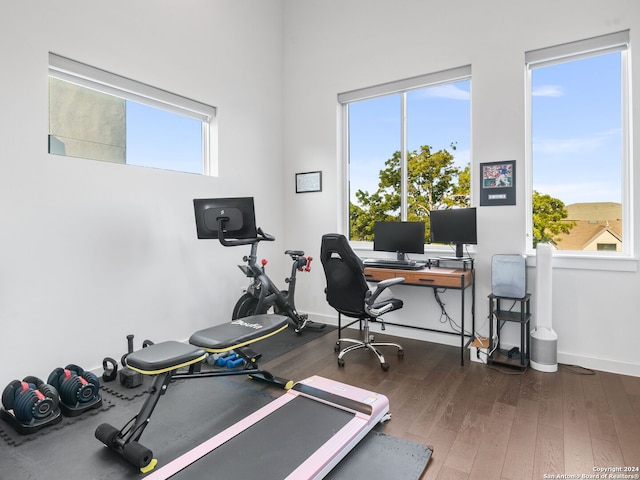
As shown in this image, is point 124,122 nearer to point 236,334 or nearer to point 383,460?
point 236,334

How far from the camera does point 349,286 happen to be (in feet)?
10.5

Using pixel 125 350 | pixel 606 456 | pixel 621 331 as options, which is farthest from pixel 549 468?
pixel 125 350

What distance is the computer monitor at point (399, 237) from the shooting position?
3.76 metres

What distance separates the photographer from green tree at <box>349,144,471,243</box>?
12.8 feet

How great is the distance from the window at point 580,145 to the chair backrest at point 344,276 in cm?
175

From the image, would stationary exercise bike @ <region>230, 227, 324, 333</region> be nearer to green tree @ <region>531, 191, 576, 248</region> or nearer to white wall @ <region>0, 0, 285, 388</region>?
white wall @ <region>0, 0, 285, 388</region>

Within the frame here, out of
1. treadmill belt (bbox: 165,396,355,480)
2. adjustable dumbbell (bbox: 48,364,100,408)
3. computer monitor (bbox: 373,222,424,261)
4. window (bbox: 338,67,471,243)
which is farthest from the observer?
window (bbox: 338,67,471,243)

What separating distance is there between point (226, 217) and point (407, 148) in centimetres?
222

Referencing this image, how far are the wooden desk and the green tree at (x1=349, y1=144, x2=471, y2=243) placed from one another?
2.33 ft

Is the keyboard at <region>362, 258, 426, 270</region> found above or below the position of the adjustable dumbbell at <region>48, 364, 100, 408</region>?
above

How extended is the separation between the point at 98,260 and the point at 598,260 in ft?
13.6

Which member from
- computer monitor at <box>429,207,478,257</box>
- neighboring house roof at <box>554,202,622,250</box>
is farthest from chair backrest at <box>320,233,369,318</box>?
neighboring house roof at <box>554,202,622,250</box>

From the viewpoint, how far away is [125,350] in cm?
320

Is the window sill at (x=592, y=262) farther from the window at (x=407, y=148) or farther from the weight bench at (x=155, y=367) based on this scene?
the weight bench at (x=155, y=367)
